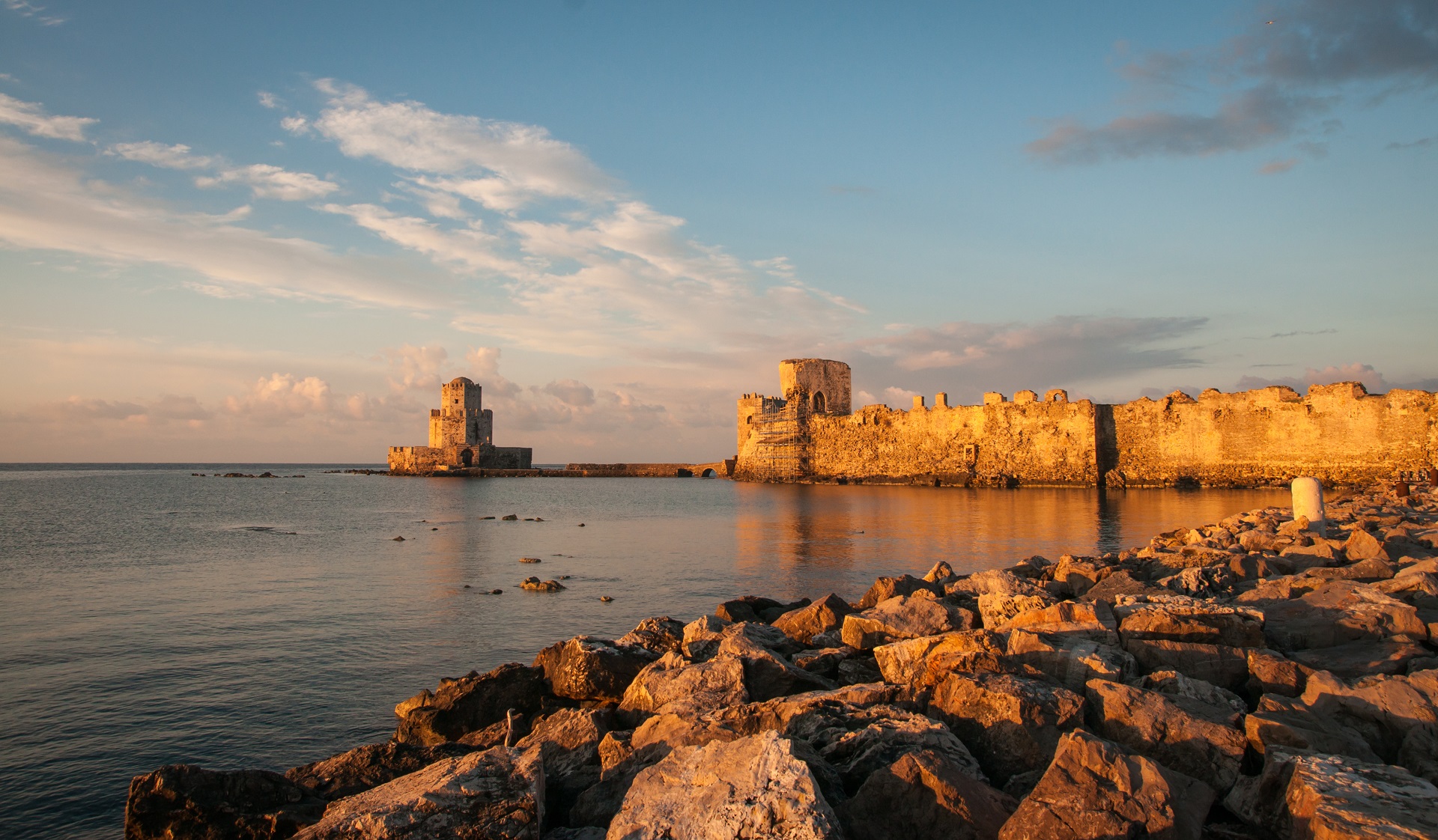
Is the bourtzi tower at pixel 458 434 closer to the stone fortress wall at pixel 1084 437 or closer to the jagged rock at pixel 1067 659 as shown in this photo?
the stone fortress wall at pixel 1084 437

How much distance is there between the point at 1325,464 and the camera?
101ft

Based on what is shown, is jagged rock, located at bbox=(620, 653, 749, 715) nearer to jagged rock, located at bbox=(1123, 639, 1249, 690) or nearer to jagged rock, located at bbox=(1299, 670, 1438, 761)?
jagged rock, located at bbox=(1123, 639, 1249, 690)

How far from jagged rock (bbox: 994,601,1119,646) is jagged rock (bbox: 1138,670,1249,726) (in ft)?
2.24

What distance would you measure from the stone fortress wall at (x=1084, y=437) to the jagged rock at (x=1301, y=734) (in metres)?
32.6

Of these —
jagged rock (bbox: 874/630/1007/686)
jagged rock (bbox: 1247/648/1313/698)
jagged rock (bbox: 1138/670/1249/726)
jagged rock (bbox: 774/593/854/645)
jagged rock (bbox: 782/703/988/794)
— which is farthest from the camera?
jagged rock (bbox: 774/593/854/645)

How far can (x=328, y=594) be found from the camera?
12555mm

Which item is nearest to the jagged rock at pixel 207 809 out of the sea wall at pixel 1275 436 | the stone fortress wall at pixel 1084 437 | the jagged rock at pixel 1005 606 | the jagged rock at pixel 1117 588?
the jagged rock at pixel 1005 606

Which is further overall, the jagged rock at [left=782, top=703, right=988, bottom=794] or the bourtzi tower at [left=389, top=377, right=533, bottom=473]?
the bourtzi tower at [left=389, top=377, right=533, bottom=473]

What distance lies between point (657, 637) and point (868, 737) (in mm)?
3415

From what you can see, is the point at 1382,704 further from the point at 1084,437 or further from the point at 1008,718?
the point at 1084,437

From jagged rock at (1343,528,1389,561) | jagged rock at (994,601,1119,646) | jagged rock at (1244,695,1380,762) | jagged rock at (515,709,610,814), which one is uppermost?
jagged rock at (1343,528,1389,561)

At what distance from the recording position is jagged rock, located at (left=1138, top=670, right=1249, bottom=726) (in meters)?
3.94

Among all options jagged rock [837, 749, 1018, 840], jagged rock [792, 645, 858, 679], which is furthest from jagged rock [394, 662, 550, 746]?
jagged rock [837, 749, 1018, 840]

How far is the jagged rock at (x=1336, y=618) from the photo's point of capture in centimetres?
522
